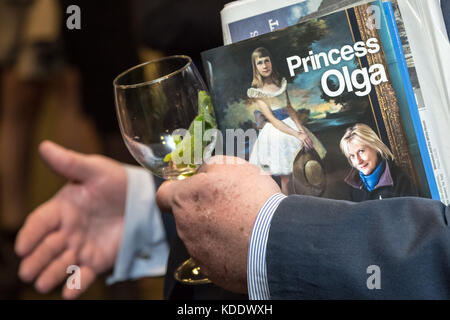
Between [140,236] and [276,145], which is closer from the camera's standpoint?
[276,145]

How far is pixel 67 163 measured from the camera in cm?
99

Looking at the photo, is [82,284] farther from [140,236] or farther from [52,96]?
[52,96]

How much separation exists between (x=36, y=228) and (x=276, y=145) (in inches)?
22.8

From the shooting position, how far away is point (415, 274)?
0.49 metres

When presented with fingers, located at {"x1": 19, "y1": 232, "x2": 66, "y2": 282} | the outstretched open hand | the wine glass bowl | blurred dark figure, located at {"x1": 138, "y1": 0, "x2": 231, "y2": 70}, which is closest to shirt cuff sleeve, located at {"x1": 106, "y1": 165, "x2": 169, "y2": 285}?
the outstretched open hand

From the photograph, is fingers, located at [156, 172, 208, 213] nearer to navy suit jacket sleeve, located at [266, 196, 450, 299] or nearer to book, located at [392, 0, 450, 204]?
navy suit jacket sleeve, located at [266, 196, 450, 299]

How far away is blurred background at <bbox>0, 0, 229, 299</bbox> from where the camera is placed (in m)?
1.68

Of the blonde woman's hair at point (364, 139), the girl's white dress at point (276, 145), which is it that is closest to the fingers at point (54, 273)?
the girl's white dress at point (276, 145)

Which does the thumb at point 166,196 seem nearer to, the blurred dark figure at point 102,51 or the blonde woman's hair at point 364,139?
the blonde woman's hair at point 364,139

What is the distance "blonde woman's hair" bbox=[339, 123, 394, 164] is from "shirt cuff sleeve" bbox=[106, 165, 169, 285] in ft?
1.96

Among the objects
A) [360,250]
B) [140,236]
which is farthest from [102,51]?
[360,250]

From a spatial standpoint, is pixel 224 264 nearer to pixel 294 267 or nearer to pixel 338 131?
pixel 294 267

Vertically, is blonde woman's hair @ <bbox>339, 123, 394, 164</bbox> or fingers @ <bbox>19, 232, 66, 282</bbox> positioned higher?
blonde woman's hair @ <bbox>339, 123, 394, 164</bbox>

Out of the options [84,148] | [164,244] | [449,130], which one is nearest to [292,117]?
[449,130]
